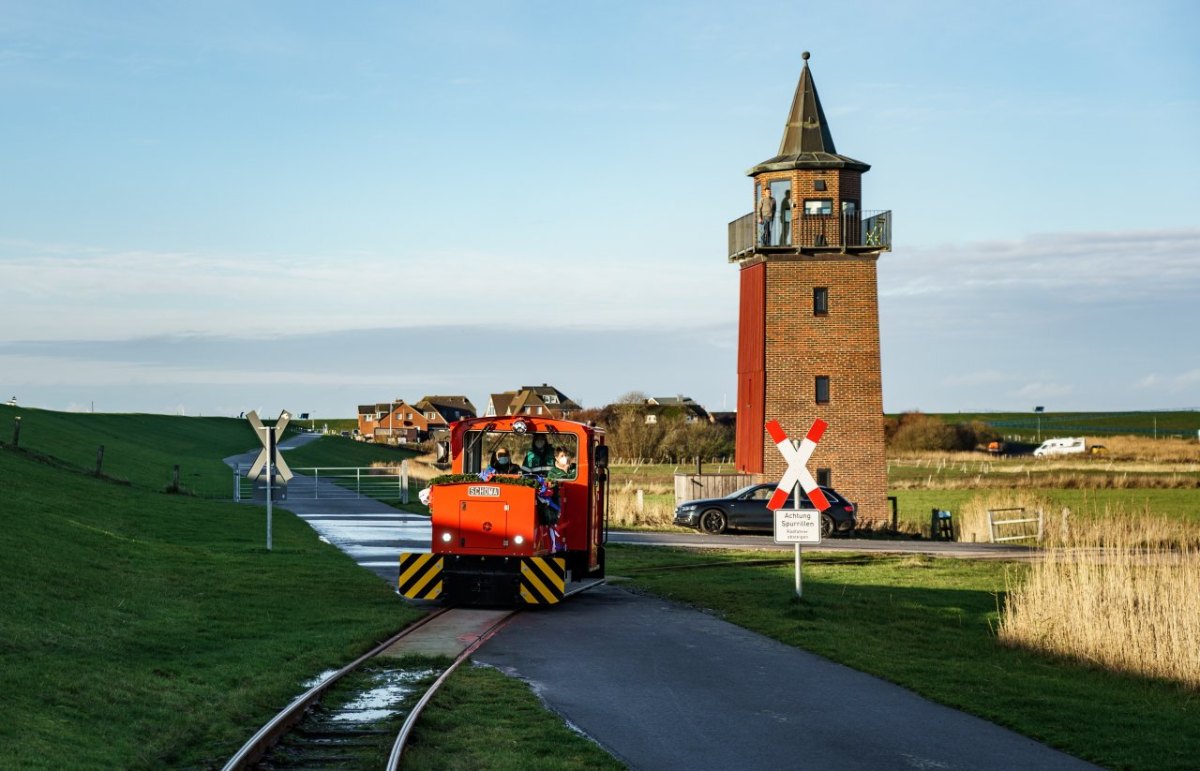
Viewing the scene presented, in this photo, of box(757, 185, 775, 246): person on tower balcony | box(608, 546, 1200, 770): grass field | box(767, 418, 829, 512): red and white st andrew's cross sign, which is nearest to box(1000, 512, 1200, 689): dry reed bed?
box(608, 546, 1200, 770): grass field

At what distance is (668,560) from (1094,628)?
51.1ft

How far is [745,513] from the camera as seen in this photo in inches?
1672

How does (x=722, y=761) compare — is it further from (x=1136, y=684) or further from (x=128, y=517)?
(x=128, y=517)

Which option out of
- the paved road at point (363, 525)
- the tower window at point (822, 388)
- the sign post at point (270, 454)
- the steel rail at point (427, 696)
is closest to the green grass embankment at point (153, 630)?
the paved road at point (363, 525)

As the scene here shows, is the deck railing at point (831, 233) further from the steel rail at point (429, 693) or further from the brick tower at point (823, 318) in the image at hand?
the steel rail at point (429, 693)

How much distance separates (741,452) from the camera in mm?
51875

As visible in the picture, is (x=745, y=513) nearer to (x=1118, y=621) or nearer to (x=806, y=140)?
(x=806, y=140)

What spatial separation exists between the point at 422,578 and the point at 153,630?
485cm

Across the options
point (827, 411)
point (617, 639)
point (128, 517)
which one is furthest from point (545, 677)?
point (827, 411)

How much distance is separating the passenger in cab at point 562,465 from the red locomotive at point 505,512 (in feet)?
0.05

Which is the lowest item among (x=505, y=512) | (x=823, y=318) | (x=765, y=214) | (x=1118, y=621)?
(x=1118, y=621)

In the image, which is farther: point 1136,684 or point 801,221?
point 801,221

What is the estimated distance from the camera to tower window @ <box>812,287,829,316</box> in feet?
161

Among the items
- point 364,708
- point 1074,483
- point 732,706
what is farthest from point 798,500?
point 1074,483
